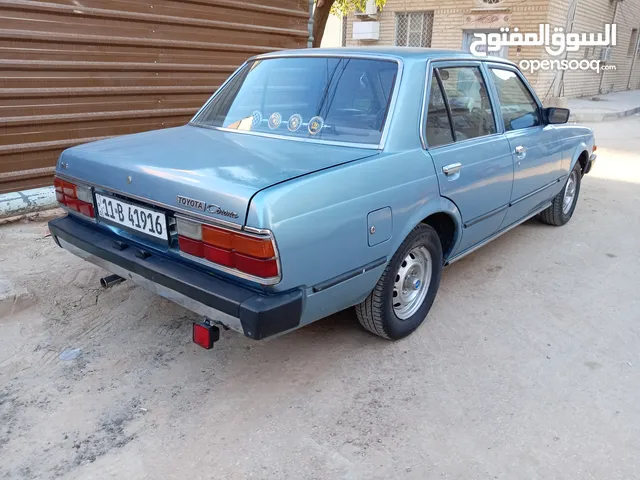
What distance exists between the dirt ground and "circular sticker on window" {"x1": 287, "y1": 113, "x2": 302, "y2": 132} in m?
1.23

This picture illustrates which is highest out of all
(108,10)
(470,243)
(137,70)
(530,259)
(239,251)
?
(108,10)

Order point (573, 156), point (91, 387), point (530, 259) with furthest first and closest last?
point (573, 156) → point (530, 259) → point (91, 387)

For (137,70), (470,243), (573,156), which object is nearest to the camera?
(470,243)

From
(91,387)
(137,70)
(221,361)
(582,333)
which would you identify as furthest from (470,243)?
(137,70)

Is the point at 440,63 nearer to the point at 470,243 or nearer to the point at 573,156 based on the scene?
the point at 470,243

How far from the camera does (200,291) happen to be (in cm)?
234

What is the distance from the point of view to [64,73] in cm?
514

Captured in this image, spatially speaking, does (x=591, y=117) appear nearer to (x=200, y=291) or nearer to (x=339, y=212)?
(x=339, y=212)

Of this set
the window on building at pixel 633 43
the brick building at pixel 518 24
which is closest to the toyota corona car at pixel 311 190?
the brick building at pixel 518 24

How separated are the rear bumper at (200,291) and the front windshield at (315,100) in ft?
3.32

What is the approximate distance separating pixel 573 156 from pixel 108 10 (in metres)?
4.76

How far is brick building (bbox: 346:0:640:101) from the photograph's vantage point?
582 inches

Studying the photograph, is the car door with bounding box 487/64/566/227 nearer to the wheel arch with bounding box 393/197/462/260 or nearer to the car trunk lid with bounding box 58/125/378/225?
the wheel arch with bounding box 393/197/462/260

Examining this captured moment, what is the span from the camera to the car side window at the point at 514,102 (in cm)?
383
